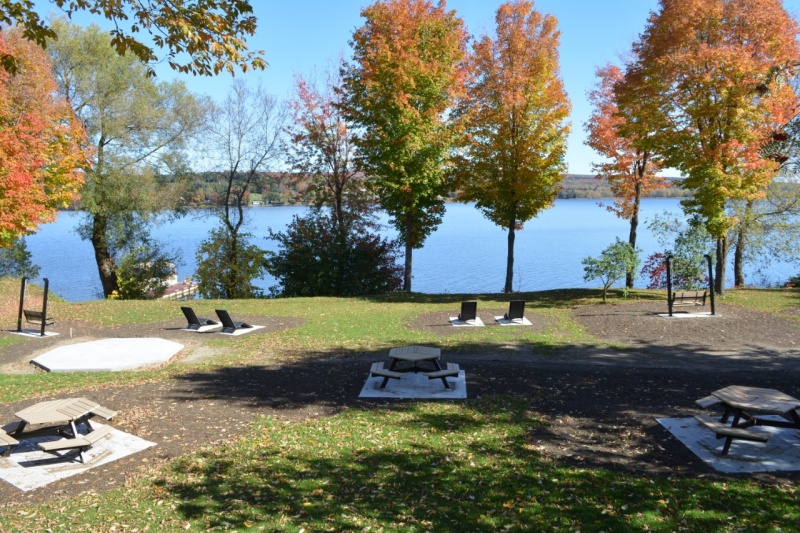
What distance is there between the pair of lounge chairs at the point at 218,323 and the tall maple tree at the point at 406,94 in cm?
1061

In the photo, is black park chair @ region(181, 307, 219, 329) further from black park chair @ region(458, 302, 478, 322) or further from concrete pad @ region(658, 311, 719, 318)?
concrete pad @ region(658, 311, 719, 318)

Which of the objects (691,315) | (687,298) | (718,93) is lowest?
(691,315)

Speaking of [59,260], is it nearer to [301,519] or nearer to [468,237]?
[468,237]

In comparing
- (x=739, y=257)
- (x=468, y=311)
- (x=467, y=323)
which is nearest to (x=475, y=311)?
(x=468, y=311)

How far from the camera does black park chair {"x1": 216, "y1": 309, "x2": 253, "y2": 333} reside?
602 inches

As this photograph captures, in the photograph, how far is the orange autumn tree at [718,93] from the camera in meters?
17.8

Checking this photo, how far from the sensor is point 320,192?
3281 centimetres

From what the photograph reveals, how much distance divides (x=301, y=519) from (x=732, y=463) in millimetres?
4988

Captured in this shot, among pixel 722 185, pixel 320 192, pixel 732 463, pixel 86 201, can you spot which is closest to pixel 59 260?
pixel 86 201

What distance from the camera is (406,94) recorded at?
2397 cm

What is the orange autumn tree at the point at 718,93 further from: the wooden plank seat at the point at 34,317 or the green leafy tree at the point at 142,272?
the green leafy tree at the point at 142,272

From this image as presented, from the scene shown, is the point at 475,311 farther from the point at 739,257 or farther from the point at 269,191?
the point at 269,191

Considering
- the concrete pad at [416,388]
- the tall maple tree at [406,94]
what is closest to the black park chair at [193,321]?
the concrete pad at [416,388]

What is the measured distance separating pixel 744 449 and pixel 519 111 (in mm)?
18991
